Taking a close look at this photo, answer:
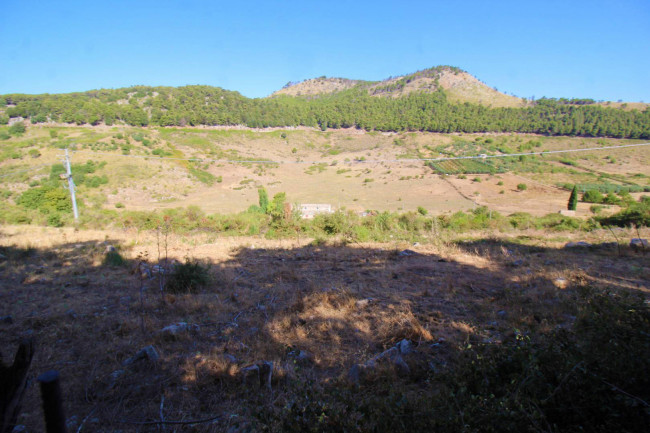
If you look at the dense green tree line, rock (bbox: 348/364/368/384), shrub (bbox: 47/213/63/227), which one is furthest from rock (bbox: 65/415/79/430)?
the dense green tree line

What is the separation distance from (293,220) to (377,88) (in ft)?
355

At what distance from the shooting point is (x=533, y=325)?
443 centimetres

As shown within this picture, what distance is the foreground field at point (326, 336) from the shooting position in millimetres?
2082

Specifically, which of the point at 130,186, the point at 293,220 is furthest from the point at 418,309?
the point at 130,186

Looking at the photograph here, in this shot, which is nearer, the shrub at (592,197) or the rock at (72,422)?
the rock at (72,422)

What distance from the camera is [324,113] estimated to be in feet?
291

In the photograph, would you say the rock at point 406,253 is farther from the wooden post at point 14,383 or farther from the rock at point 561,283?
the wooden post at point 14,383

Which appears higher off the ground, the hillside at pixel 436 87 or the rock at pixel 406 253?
the hillside at pixel 436 87

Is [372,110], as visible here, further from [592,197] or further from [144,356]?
[144,356]

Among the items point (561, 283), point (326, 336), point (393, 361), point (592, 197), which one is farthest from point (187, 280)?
point (592, 197)

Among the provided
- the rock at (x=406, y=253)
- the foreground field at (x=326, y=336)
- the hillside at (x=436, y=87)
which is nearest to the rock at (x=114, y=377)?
the foreground field at (x=326, y=336)

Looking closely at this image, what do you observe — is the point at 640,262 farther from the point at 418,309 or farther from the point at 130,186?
the point at 130,186

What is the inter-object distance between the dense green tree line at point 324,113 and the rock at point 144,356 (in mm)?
70822

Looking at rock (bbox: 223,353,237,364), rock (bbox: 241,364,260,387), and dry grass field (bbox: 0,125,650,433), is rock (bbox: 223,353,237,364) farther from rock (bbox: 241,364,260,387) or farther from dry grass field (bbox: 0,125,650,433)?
rock (bbox: 241,364,260,387)
